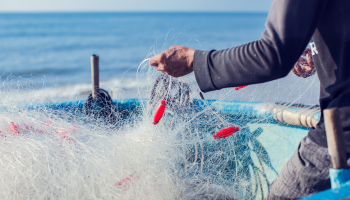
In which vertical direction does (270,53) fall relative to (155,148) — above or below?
above

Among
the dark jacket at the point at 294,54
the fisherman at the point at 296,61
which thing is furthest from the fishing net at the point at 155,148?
the dark jacket at the point at 294,54

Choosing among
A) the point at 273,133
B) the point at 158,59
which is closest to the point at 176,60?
the point at 158,59

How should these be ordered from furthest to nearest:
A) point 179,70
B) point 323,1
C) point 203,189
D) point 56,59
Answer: point 56,59 → point 203,189 → point 179,70 → point 323,1

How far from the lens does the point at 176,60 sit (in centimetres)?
153

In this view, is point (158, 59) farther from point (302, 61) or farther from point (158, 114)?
point (302, 61)

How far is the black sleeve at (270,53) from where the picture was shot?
3.79ft

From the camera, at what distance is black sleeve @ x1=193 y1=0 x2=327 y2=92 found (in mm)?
1154

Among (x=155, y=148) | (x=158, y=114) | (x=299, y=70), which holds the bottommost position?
(x=155, y=148)

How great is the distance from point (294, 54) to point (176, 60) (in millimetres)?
604

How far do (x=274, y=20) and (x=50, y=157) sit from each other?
152 centimetres

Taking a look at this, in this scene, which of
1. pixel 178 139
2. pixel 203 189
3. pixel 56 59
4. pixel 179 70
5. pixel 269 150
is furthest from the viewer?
pixel 56 59

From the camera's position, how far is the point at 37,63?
54.9ft

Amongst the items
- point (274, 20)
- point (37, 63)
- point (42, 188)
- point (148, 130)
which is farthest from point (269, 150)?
point (37, 63)

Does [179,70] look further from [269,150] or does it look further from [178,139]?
[269,150]
